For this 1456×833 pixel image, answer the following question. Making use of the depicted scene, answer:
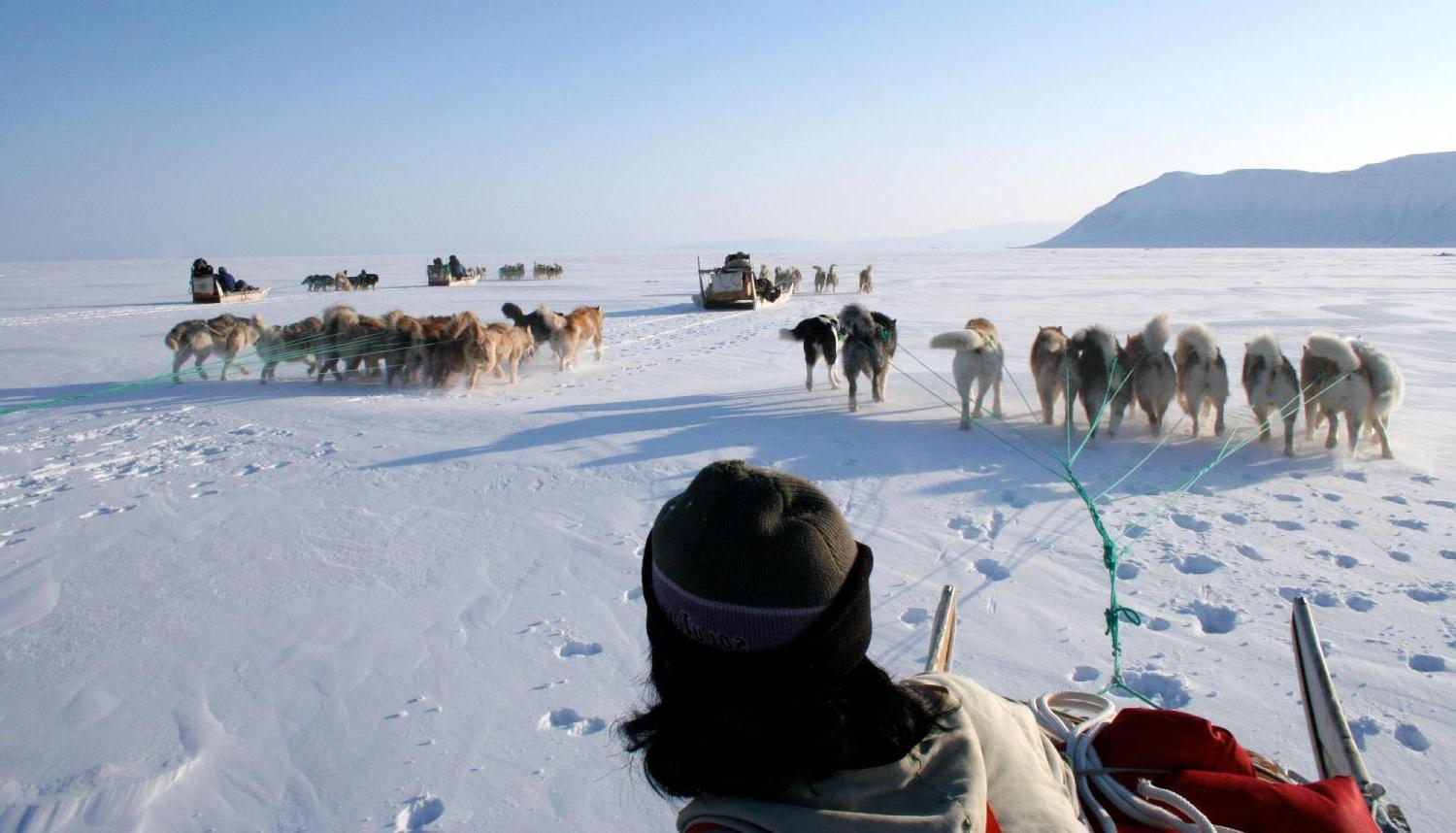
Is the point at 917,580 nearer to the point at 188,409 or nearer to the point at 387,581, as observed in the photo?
the point at 387,581

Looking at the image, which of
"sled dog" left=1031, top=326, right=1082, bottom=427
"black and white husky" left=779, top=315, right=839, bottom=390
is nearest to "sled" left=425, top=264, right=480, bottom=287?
"black and white husky" left=779, top=315, right=839, bottom=390

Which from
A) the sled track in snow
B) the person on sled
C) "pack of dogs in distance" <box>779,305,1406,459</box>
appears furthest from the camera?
the sled track in snow

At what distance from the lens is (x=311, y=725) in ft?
9.72

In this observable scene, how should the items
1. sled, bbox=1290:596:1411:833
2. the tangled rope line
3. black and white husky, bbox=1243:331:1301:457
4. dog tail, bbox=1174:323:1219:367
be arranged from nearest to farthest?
1. sled, bbox=1290:596:1411:833
2. the tangled rope line
3. black and white husky, bbox=1243:331:1301:457
4. dog tail, bbox=1174:323:1219:367

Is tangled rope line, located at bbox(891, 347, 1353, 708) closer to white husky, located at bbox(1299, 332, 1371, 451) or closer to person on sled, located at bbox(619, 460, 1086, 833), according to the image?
white husky, located at bbox(1299, 332, 1371, 451)

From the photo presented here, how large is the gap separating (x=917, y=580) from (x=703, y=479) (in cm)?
318

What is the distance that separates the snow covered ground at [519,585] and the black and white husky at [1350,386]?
0.27m

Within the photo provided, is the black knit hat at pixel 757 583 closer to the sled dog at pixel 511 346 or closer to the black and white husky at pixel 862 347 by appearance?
the black and white husky at pixel 862 347

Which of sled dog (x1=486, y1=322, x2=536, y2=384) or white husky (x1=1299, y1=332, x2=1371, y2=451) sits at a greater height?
sled dog (x1=486, y1=322, x2=536, y2=384)

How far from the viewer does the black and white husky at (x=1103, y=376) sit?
6973mm

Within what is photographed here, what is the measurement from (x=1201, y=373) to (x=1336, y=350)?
947 millimetres

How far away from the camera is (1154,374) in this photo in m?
6.91

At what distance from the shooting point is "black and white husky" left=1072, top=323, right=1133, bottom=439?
275 inches

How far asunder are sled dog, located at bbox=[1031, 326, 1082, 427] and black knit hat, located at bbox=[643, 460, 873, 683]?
6.57m
